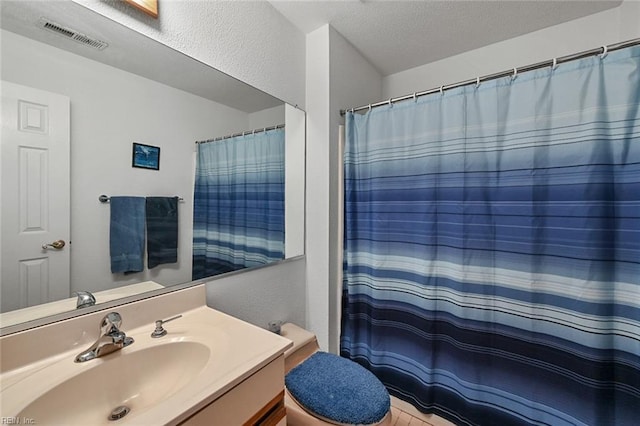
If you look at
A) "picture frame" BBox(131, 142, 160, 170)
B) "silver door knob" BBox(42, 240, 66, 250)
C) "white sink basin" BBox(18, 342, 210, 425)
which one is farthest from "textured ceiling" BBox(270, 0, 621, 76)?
"white sink basin" BBox(18, 342, 210, 425)

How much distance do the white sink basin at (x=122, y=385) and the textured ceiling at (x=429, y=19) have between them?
1.78m

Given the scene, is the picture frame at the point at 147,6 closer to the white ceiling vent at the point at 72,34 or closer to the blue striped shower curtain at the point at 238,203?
the white ceiling vent at the point at 72,34

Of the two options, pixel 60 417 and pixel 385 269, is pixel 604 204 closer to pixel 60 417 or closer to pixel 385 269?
pixel 385 269

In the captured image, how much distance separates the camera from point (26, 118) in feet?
2.37

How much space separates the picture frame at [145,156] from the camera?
3.16 feet

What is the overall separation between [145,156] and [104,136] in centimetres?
14

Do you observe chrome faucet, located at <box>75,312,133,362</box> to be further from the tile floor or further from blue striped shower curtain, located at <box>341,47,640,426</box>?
the tile floor

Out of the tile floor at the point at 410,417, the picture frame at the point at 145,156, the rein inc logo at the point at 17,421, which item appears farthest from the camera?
the tile floor at the point at 410,417

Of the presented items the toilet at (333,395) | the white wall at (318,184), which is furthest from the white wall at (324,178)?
the toilet at (333,395)

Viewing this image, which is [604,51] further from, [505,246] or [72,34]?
[72,34]

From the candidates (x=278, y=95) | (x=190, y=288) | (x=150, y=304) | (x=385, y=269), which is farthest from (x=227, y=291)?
(x=278, y=95)

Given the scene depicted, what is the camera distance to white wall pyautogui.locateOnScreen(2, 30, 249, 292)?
2.51 feet

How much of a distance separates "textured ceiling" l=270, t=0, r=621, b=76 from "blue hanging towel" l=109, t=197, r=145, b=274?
1335mm

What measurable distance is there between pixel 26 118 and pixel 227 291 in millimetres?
910
